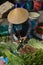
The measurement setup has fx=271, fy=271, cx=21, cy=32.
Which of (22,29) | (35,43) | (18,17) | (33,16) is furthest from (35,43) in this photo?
(33,16)

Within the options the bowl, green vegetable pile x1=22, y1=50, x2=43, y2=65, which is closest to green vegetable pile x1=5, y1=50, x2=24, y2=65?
green vegetable pile x1=22, y1=50, x2=43, y2=65

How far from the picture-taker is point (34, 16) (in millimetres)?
4270

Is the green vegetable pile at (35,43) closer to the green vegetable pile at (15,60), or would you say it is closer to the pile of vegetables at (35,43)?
the pile of vegetables at (35,43)

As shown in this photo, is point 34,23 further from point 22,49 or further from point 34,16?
point 22,49

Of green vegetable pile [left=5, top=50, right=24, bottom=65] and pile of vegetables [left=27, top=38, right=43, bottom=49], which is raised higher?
green vegetable pile [left=5, top=50, right=24, bottom=65]

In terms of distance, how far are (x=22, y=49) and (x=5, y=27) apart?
3.76 ft

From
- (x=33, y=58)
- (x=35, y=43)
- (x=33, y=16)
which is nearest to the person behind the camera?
(x=33, y=58)

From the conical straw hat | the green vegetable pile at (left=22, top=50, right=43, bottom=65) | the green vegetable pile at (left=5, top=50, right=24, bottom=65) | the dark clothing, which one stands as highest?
the green vegetable pile at (left=22, top=50, right=43, bottom=65)

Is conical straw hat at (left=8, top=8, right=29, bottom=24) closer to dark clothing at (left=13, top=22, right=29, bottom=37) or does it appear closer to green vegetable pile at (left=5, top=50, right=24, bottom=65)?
dark clothing at (left=13, top=22, right=29, bottom=37)

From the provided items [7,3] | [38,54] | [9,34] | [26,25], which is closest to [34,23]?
[26,25]

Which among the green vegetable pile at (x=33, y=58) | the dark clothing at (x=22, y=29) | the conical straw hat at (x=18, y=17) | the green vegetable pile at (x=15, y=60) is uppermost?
the green vegetable pile at (x=33, y=58)

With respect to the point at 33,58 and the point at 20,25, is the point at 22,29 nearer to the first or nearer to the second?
the point at 20,25

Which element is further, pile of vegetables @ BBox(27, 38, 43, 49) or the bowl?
the bowl

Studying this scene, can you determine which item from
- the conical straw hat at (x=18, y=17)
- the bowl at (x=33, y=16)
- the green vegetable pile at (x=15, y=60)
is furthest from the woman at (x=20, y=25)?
the green vegetable pile at (x=15, y=60)
